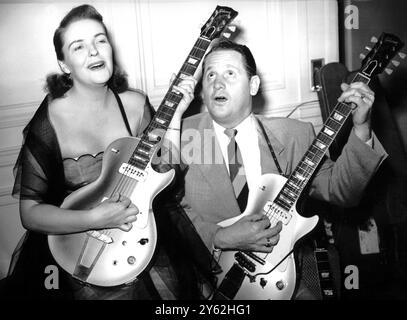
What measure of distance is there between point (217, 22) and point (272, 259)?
78 centimetres

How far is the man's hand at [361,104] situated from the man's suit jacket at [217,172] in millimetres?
140

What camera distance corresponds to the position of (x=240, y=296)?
1510 millimetres

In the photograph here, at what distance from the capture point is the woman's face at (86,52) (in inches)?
57.5

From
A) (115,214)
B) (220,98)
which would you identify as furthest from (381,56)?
(115,214)

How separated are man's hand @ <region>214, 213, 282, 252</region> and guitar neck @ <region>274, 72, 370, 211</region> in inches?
3.1

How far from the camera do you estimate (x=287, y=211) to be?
57.8 inches

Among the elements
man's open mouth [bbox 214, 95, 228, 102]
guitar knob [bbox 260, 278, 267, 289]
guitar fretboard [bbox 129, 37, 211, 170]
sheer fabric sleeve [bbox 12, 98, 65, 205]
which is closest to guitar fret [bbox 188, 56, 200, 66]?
guitar fretboard [bbox 129, 37, 211, 170]

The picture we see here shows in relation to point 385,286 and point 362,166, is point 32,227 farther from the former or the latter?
point 385,286

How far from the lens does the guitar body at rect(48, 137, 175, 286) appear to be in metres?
1.44

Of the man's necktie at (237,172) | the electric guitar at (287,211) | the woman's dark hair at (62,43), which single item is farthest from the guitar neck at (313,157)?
the woman's dark hair at (62,43)

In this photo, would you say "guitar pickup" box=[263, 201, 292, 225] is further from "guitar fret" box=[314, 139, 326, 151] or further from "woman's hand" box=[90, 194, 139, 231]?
"woman's hand" box=[90, 194, 139, 231]

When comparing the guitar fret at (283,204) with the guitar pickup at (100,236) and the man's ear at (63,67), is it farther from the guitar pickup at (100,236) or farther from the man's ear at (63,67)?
the man's ear at (63,67)

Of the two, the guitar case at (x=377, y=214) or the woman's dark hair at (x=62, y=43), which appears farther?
the guitar case at (x=377, y=214)
